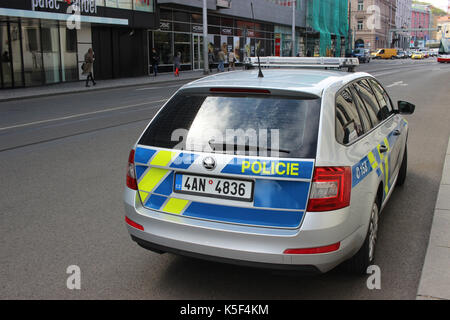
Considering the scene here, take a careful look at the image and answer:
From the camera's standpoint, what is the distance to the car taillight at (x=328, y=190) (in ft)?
9.90

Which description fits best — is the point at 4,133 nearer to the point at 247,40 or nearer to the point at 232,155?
the point at 232,155

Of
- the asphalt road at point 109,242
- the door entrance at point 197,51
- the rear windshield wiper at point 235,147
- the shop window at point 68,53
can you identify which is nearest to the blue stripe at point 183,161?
the rear windshield wiper at point 235,147

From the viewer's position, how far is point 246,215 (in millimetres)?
3111

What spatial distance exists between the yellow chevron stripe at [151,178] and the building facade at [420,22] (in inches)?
6619

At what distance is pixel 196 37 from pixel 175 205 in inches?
1421

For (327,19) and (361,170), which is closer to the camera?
(361,170)

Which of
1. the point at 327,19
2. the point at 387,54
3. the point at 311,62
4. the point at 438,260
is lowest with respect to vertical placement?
the point at 438,260

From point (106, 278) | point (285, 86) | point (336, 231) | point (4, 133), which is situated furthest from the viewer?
point (4, 133)

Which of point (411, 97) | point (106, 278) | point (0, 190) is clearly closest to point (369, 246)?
point (106, 278)

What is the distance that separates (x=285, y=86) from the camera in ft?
11.2

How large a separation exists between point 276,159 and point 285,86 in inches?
24.4

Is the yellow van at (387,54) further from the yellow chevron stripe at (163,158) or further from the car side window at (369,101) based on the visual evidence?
the yellow chevron stripe at (163,158)

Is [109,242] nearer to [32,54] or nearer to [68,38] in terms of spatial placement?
[32,54]

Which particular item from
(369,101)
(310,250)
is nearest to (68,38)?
(369,101)
